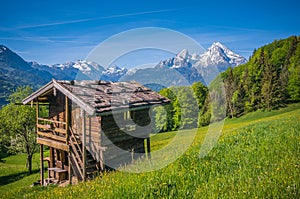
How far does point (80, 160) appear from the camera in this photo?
608 inches

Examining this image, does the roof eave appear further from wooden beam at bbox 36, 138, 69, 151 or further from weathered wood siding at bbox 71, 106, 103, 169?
wooden beam at bbox 36, 138, 69, 151

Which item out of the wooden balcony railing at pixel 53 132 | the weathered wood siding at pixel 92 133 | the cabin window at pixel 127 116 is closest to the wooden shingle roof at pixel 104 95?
the cabin window at pixel 127 116

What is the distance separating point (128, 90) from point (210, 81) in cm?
8627

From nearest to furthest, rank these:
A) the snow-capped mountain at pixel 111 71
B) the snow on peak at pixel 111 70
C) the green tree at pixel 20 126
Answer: the snow on peak at pixel 111 70 < the snow-capped mountain at pixel 111 71 < the green tree at pixel 20 126

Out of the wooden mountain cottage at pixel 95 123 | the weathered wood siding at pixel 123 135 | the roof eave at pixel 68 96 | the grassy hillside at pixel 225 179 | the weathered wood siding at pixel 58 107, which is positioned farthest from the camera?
the weathered wood siding at pixel 58 107

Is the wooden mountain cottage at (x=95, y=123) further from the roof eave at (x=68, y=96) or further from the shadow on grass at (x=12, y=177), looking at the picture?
the shadow on grass at (x=12, y=177)

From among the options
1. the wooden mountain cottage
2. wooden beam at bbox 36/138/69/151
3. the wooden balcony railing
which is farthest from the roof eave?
wooden beam at bbox 36/138/69/151

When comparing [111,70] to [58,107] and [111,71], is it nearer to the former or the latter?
[111,71]

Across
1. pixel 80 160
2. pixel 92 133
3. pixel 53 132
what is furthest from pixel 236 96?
pixel 80 160

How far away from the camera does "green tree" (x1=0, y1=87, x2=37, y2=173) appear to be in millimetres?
29000

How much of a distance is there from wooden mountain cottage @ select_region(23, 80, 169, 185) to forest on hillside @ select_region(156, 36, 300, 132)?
37733 millimetres

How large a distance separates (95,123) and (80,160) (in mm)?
2331

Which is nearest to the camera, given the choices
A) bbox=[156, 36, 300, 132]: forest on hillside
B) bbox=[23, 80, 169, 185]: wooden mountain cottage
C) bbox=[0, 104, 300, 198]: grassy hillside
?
bbox=[0, 104, 300, 198]: grassy hillside

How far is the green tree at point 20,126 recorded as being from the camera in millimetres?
29000
